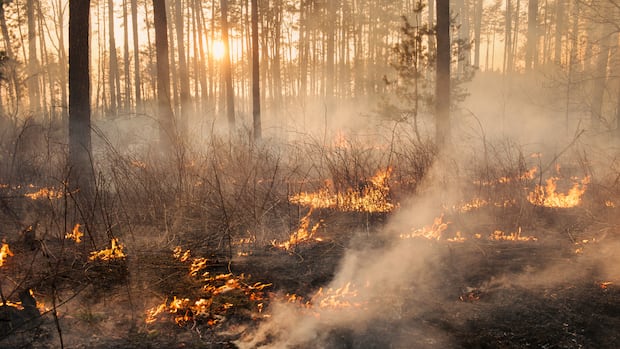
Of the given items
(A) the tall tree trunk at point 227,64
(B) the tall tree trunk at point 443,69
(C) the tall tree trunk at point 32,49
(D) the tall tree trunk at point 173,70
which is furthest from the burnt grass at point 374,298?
(C) the tall tree trunk at point 32,49

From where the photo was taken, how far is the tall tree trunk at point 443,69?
355 inches

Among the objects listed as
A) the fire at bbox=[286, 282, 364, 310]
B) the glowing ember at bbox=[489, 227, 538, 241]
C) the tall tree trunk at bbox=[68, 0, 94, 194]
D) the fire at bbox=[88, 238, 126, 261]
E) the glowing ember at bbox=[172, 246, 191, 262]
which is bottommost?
the glowing ember at bbox=[489, 227, 538, 241]

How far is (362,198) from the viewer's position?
6.96 m

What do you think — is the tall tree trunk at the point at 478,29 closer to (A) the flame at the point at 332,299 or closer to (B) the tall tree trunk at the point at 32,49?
(B) the tall tree trunk at the point at 32,49

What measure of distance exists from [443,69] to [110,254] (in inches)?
303

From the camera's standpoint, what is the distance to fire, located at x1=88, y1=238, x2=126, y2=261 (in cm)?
441

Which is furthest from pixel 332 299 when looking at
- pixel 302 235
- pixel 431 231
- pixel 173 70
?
pixel 173 70

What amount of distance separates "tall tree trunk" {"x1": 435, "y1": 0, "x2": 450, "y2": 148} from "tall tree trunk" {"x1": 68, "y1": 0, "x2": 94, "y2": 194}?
700 centimetres

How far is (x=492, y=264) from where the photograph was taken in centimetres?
460

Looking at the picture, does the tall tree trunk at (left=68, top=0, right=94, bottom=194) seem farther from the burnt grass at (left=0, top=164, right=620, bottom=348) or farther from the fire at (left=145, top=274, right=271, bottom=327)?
the fire at (left=145, top=274, right=271, bottom=327)

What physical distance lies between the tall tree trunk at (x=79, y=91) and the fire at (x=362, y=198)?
11.7ft

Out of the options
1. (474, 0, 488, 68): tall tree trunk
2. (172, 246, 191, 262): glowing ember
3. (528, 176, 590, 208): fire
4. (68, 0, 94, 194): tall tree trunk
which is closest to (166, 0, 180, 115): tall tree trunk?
(68, 0, 94, 194): tall tree trunk

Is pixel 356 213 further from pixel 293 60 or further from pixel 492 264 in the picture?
pixel 293 60

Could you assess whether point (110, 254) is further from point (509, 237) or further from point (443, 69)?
point (443, 69)
